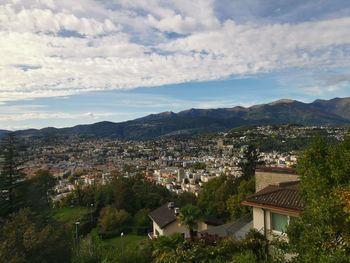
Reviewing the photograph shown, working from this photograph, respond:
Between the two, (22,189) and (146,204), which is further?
(146,204)

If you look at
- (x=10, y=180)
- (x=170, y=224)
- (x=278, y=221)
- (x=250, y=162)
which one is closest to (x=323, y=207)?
(x=278, y=221)

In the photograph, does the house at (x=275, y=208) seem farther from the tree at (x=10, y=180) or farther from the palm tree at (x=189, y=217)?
the tree at (x=10, y=180)

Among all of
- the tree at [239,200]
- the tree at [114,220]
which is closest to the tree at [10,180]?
the tree at [114,220]

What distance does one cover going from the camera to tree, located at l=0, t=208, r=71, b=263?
13.7m

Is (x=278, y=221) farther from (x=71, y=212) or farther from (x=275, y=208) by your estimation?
(x=71, y=212)

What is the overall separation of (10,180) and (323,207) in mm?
24604

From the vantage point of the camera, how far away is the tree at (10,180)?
26.3 metres

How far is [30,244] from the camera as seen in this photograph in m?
14.0

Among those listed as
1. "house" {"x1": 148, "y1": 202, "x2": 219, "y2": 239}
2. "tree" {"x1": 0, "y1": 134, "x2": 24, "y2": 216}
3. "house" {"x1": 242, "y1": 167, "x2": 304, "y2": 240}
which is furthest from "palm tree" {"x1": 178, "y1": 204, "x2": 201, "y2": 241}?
"tree" {"x1": 0, "y1": 134, "x2": 24, "y2": 216}

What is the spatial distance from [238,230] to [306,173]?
1058 cm

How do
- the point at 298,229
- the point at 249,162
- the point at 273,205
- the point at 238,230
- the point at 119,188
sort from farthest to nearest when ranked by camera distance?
the point at 119,188 → the point at 249,162 → the point at 238,230 → the point at 273,205 → the point at 298,229

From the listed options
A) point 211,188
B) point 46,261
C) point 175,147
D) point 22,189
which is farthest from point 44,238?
point 175,147

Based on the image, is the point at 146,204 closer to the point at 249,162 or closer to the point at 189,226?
the point at 249,162

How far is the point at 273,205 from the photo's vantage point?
1331 cm
